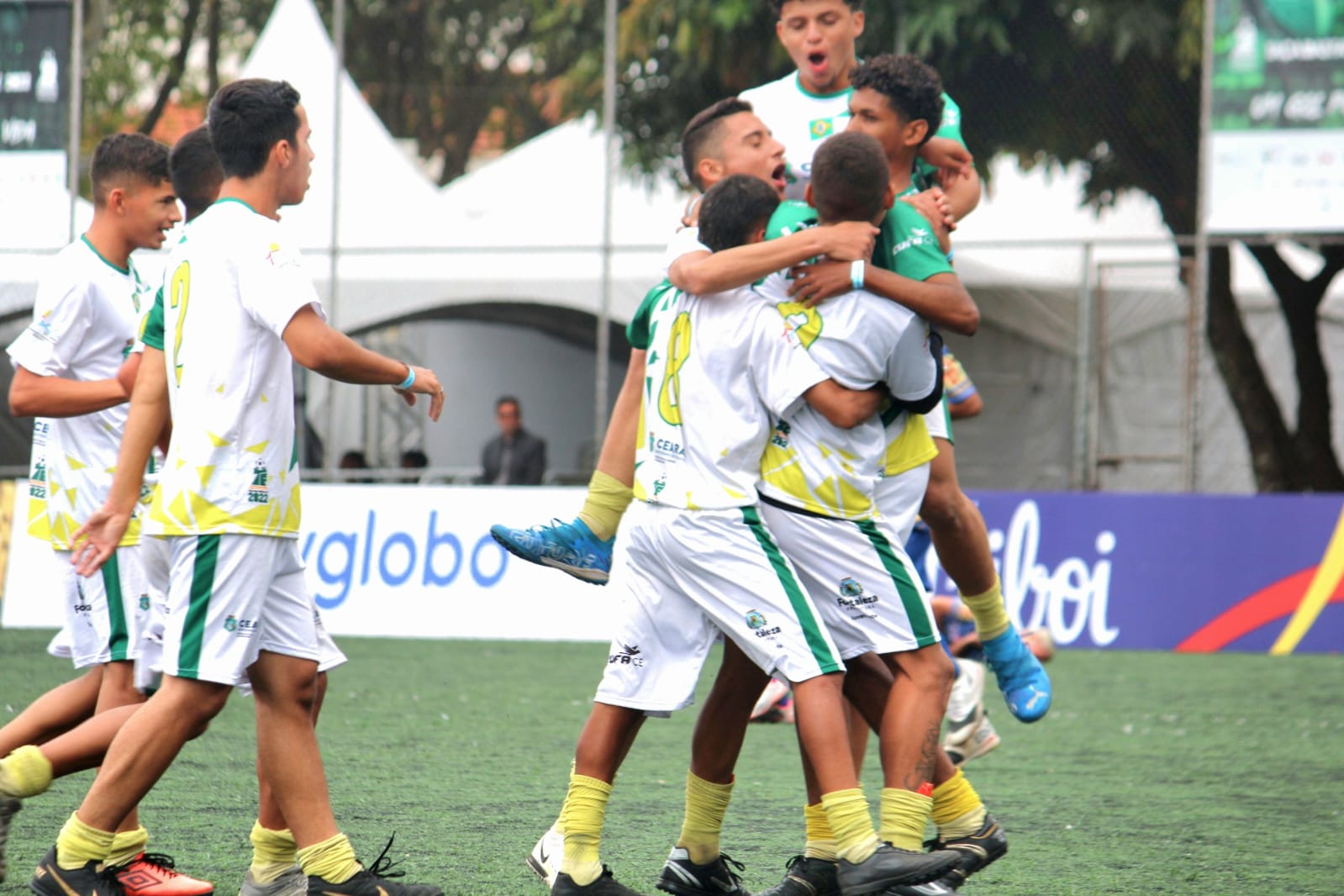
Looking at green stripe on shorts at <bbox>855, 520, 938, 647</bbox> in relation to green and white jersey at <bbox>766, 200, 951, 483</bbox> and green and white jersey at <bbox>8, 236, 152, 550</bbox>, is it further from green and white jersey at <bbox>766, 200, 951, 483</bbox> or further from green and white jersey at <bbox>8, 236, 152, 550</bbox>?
green and white jersey at <bbox>8, 236, 152, 550</bbox>

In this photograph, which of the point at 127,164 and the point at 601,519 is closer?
the point at 601,519

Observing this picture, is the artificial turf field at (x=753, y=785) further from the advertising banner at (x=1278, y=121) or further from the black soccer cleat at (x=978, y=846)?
the advertising banner at (x=1278, y=121)

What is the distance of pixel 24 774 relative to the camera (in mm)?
4328

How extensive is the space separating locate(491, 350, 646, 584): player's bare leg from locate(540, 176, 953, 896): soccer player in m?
0.36

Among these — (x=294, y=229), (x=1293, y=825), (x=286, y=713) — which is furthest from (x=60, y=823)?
(x=294, y=229)

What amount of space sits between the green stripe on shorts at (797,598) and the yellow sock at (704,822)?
0.51 meters

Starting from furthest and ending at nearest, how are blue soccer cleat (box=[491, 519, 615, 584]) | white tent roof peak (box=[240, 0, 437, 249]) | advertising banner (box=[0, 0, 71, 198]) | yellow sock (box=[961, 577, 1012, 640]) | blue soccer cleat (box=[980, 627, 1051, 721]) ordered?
1. white tent roof peak (box=[240, 0, 437, 249])
2. advertising banner (box=[0, 0, 71, 198])
3. yellow sock (box=[961, 577, 1012, 640])
4. blue soccer cleat (box=[980, 627, 1051, 721])
5. blue soccer cleat (box=[491, 519, 615, 584])

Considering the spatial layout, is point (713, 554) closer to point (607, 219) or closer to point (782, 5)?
point (782, 5)

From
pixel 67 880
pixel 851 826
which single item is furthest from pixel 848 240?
pixel 67 880

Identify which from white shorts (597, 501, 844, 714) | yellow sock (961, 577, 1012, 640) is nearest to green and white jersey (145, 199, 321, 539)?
white shorts (597, 501, 844, 714)

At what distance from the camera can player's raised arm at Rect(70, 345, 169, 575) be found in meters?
4.14

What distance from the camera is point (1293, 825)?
18.1 feet

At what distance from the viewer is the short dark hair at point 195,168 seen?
183 inches

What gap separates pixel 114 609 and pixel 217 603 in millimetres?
920
